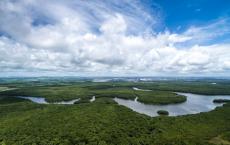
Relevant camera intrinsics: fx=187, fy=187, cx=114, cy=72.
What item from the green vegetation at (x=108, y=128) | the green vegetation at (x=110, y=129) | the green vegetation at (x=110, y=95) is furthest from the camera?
the green vegetation at (x=110, y=95)

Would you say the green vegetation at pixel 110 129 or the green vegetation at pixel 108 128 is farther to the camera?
the green vegetation at pixel 108 128

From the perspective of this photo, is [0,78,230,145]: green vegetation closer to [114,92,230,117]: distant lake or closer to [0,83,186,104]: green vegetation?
[114,92,230,117]: distant lake

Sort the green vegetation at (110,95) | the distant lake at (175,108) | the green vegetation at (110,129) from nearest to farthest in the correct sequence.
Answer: the green vegetation at (110,129) → the distant lake at (175,108) → the green vegetation at (110,95)

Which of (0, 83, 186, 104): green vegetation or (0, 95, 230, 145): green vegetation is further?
(0, 83, 186, 104): green vegetation

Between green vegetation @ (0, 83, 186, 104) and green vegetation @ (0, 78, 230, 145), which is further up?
green vegetation @ (0, 83, 186, 104)

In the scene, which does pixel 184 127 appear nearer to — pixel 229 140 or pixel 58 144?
pixel 229 140

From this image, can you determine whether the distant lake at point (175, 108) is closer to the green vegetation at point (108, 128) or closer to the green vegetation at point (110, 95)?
the green vegetation at point (110, 95)

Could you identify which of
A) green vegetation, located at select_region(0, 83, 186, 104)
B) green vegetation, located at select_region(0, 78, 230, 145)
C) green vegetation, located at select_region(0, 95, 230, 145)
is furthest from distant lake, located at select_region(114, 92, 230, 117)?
green vegetation, located at select_region(0, 95, 230, 145)

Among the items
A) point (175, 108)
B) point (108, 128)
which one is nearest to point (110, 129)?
point (108, 128)

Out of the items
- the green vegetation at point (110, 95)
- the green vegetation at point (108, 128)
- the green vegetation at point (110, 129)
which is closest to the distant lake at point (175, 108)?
the green vegetation at point (110, 95)

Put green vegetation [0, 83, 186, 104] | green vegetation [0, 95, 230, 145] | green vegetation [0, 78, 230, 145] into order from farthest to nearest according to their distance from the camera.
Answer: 1. green vegetation [0, 83, 186, 104]
2. green vegetation [0, 95, 230, 145]
3. green vegetation [0, 78, 230, 145]

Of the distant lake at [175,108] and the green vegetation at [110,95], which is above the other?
the green vegetation at [110,95]

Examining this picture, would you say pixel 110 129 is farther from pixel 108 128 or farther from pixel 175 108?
pixel 175 108
